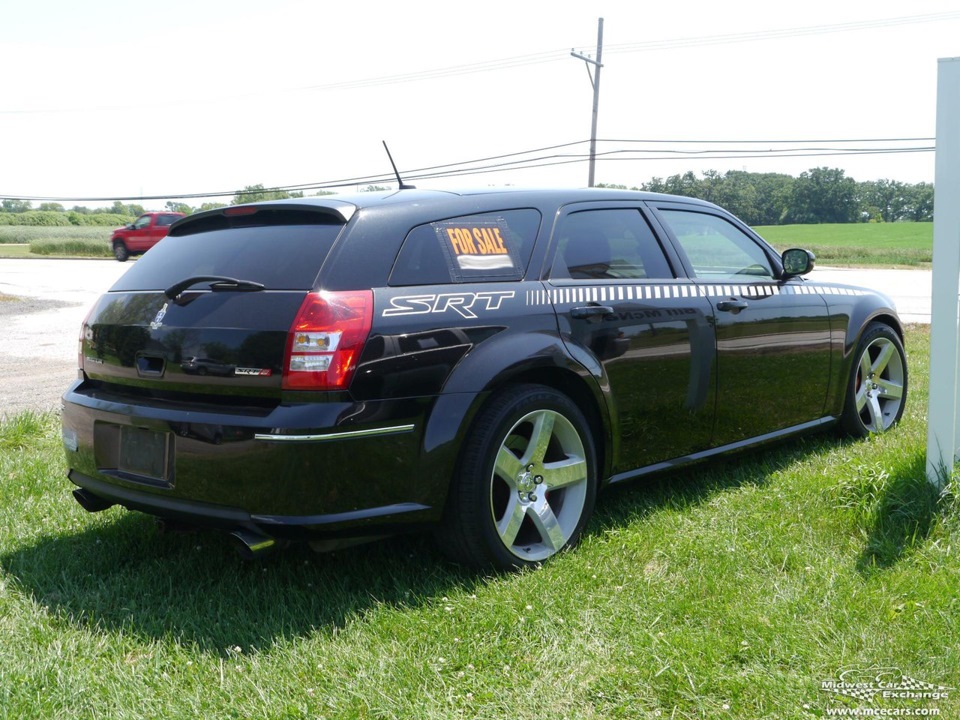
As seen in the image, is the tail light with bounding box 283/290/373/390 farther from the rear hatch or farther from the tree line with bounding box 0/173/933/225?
the tree line with bounding box 0/173/933/225

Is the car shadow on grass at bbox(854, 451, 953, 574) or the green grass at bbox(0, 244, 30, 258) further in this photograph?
the green grass at bbox(0, 244, 30, 258)

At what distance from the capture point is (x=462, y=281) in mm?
3623

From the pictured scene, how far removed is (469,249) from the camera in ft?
12.2

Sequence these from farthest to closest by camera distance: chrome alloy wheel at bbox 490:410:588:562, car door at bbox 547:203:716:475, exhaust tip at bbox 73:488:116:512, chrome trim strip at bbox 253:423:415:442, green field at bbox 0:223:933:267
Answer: green field at bbox 0:223:933:267 → car door at bbox 547:203:716:475 → exhaust tip at bbox 73:488:116:512 → chrome alloy wheel at bbox 490:410:588:562 → chrome trim strip at bbox 253:423:415:442

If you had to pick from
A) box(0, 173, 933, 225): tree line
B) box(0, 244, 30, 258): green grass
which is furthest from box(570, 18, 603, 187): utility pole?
box(0, 244, 30, 258): green grass

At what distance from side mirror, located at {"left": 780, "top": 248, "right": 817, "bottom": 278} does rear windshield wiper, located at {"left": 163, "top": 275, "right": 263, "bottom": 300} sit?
3.20 m

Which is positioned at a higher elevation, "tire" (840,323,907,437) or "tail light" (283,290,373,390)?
"tail light" (283,290,373,390)

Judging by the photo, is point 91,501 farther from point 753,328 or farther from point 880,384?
point 880,384

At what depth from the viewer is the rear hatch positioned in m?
3.26

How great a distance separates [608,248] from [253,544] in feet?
6.93

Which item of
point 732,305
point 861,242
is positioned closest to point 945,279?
point 732,305

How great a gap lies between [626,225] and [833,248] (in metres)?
45.3

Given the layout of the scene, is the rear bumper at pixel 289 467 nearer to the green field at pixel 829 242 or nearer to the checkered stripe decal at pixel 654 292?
the checkered stripe decal at pixel 654 292

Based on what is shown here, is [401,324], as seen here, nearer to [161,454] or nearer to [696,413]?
[161,454]
